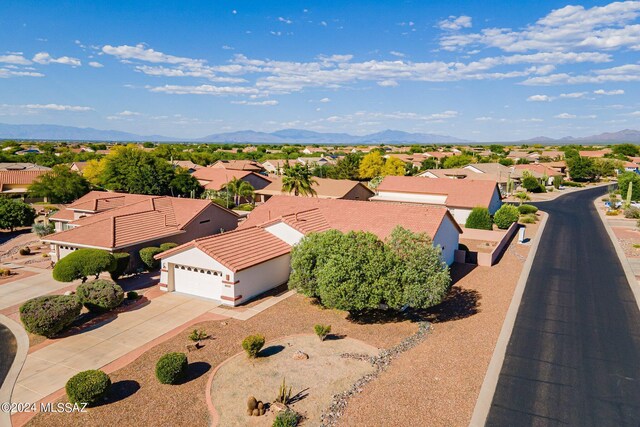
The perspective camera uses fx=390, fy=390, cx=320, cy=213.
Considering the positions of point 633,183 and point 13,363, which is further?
point 633,183

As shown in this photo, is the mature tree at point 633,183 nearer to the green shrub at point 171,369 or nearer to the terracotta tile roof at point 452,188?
the terracotta tile roof at point 452,188

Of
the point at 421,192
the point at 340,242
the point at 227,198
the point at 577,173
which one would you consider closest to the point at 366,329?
the point at 340,242

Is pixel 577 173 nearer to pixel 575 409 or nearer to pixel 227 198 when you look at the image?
pixel 227 198

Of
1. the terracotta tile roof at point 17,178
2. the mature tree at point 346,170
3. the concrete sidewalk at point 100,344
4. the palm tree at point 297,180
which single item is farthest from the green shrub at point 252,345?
the mature tree at point 346,170

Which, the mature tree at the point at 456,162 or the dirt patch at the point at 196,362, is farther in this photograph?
the mature tree at the point at 456,162

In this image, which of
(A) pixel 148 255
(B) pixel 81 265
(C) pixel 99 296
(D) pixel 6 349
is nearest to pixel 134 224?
(A) pixel 148 255

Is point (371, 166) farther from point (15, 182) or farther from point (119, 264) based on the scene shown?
point (119, 264)
